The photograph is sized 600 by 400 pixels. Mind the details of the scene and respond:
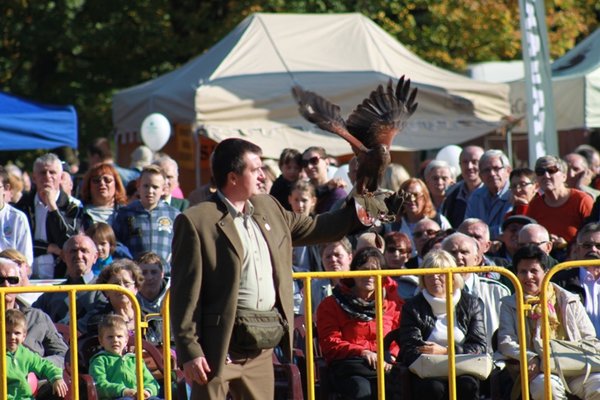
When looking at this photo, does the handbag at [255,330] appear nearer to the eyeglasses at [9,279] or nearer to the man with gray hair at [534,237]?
the eyeglasses at [9,279]

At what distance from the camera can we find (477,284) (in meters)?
7.94

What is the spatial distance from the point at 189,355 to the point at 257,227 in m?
0.67

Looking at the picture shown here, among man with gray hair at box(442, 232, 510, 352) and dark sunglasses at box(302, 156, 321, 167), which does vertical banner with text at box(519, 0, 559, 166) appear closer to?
dark sunglasses at box(302, 156, 321, 167)

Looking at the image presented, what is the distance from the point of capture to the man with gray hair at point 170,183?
1020 centimetres

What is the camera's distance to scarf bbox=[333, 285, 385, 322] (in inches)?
306

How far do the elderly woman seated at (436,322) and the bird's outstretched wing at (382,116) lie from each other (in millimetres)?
1737

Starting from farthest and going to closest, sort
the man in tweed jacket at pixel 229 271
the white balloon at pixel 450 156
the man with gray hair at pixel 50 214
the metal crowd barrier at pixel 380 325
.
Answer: the white balloon at pixel 450 156
the man with gray hair at pixel 50 214
the metal crowd barrier at pixel 380 325
the man in tweed jacket at pixel 229 271

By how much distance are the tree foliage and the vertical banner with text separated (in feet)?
30.8

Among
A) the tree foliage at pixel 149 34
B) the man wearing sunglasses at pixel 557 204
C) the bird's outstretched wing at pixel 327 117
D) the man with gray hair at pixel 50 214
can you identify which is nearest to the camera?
the bird's outstretched wing at pixel 327 117

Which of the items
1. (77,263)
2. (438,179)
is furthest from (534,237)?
(77,263)

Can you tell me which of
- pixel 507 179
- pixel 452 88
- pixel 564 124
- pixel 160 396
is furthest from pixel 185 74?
pixel 160 396

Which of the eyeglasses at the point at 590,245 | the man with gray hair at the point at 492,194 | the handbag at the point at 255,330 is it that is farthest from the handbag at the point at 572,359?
the man with gray hair at the point at 492,194

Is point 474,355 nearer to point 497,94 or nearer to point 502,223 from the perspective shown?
point 502,223

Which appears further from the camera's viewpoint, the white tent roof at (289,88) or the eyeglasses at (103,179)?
the white tent roof at (289,88)
